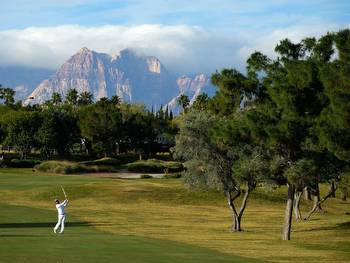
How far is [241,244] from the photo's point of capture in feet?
125

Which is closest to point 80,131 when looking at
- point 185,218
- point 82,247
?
point 185,218

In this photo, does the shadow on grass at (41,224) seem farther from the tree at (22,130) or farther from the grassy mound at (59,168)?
the tree at (22,130)

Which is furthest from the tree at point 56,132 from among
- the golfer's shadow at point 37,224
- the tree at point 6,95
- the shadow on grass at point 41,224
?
the golfer's shadow at point 37,224

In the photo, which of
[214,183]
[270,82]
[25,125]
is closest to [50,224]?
[214,183]

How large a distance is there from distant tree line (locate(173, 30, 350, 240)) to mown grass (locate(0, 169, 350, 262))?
13.3ft

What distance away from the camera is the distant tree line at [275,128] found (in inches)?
1443

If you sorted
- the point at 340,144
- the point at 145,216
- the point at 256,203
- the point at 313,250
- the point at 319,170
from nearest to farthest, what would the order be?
the point at 340,144, the point at 313,250, the point at 319,170, the point at 145,216, the point at 256,203

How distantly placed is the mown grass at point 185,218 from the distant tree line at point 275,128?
405cm

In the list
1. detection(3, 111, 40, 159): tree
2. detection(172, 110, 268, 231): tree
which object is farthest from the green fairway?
detection(3, 111, 40, 159): tree

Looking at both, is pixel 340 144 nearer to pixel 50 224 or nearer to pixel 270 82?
pixel 270 82

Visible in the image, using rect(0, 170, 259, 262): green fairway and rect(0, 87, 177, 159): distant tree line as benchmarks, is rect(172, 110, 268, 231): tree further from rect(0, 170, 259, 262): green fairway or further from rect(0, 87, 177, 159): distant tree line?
rect(0, 87, 177, 159): distant tree line

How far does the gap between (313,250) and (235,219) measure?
13.3m

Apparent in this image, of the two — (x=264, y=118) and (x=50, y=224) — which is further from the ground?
(x=264, y=118)

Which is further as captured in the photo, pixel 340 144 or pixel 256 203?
pixel 256 203
